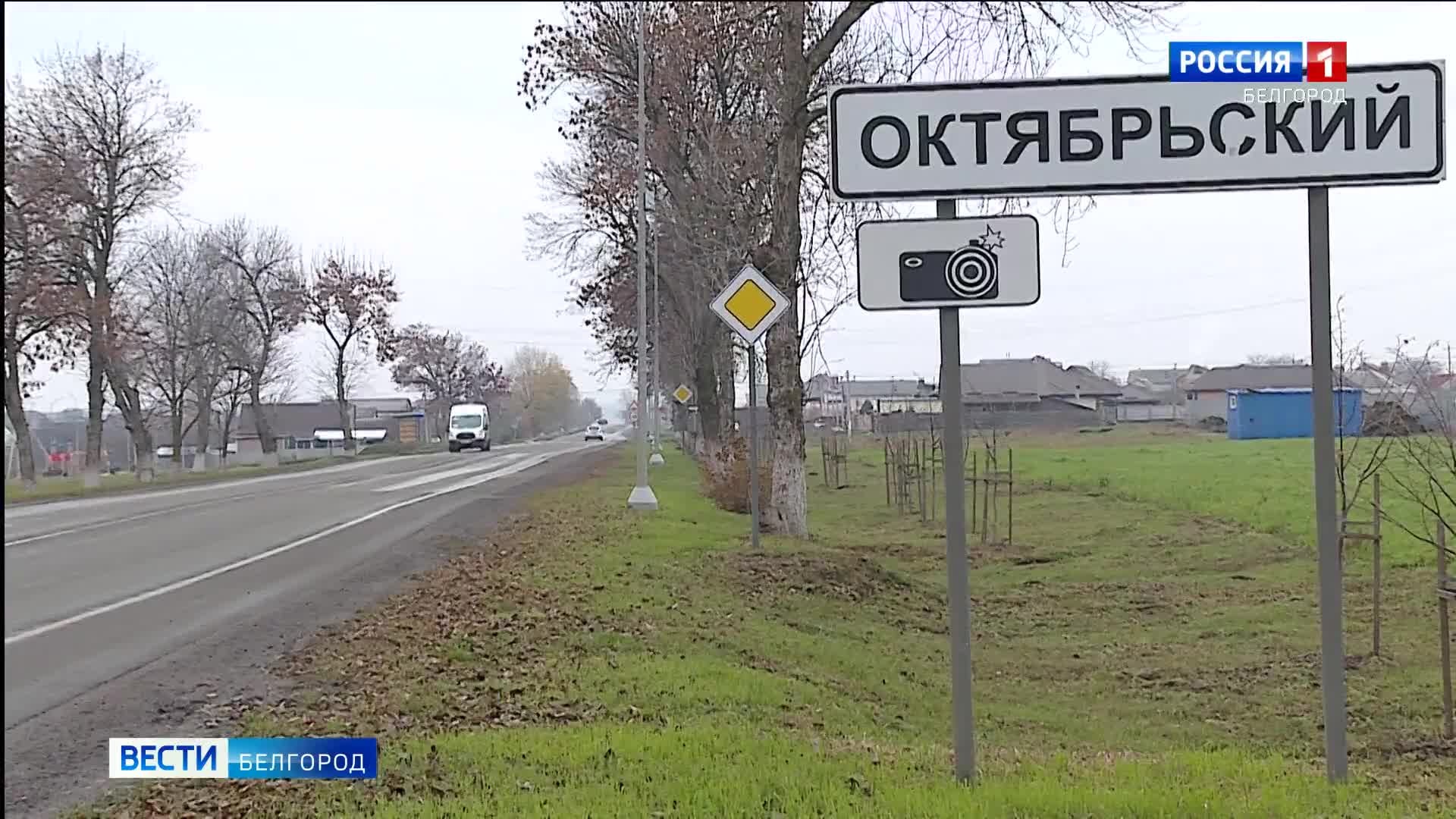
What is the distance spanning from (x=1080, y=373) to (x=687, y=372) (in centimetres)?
4455

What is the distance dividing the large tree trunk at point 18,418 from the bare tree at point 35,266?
0.02m

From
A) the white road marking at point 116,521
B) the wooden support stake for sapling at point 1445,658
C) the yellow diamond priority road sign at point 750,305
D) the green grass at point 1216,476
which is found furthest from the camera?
the green grass at point 1216,476

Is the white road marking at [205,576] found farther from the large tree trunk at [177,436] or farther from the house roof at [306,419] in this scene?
the house roof at [306,419]

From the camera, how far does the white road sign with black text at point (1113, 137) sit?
5055mm

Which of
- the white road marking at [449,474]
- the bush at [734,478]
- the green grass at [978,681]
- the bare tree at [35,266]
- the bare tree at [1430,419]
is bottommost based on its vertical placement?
the green grass at [978,681]

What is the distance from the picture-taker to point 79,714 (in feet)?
23.2

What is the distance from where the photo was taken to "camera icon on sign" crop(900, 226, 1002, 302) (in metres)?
5.14

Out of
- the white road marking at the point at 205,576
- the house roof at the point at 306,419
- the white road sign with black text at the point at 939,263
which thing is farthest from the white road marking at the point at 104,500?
the house roof at the point at 306,419

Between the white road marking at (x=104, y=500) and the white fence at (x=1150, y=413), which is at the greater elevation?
the white fence at (x=1150, y=413)

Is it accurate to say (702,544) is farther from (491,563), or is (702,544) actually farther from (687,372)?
(687,372)

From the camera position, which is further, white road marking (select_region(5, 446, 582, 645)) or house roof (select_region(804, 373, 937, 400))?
house roof (select_region(804, 373, 937, 400))

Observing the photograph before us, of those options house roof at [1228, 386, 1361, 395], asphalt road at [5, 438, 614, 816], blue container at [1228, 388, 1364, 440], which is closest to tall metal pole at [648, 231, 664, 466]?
asphalt road at [5, 438, 614, 816]

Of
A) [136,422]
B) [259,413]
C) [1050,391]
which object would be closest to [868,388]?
[1050,391]

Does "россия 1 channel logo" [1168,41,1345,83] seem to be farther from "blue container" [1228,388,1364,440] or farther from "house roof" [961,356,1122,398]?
"house roof" [961,356,1122,398]
